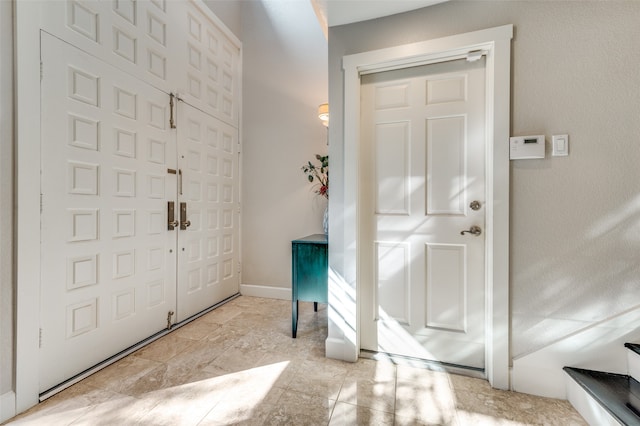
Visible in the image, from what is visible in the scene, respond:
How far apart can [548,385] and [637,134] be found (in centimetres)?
142

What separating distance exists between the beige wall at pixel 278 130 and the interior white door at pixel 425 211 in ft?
4.13

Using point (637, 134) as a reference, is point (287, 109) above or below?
above

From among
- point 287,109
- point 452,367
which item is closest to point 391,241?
point 452,367

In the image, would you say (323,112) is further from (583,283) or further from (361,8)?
(583,283)

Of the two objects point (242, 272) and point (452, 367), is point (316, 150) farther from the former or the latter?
point (452, 367)

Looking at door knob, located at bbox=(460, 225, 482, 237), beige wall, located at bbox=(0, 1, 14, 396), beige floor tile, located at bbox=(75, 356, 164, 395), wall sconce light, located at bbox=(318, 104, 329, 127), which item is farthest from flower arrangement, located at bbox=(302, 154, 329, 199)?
beige wall, located at bbox=(0, 1, 14, 396)

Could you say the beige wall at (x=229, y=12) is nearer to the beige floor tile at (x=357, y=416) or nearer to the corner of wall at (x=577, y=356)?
the beige floor tile at (x=357, y=416)

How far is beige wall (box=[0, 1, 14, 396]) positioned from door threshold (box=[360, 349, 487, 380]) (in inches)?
79.1

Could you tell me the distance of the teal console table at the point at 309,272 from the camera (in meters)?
2.22

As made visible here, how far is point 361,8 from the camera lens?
72.5 inches

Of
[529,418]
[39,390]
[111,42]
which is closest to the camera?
[529,418]

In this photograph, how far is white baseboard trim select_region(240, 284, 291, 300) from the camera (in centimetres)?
324

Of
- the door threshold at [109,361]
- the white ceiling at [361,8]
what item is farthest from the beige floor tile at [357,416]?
the white ceiling at [361,8]

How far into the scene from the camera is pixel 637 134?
1.40 m
